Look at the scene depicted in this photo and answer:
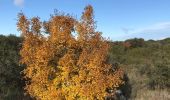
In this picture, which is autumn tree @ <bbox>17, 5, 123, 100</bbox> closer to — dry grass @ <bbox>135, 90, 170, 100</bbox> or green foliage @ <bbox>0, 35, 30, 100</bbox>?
green foliage @ <bbox>0, 35, 30, 100</bbox>

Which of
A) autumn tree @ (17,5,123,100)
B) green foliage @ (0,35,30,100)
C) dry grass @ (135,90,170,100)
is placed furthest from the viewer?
dry grass @ (135,90,170,100)

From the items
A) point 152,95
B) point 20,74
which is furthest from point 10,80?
point 152,95

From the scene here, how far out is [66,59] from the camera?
600 inches

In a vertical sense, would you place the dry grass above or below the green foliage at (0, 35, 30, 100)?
below

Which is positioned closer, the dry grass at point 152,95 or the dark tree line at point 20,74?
the dark tree line at point 20,74

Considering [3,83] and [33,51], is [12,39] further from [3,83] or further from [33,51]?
[33,51]

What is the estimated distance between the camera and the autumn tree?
49.5 ft

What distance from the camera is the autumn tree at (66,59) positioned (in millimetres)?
15102

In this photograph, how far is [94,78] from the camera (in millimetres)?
15055

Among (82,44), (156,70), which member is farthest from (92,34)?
(156,70)

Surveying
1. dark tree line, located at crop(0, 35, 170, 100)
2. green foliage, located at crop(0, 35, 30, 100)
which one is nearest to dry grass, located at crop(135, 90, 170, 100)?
dark tree line, located at crop(0, 35, 170, 100)

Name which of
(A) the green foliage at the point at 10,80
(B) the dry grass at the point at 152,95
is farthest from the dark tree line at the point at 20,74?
(B) the dry grass at the point at 152,95

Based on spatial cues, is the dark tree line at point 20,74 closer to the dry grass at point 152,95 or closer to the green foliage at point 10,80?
the green foliage at point 10,80

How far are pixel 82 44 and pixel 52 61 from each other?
1218mm
